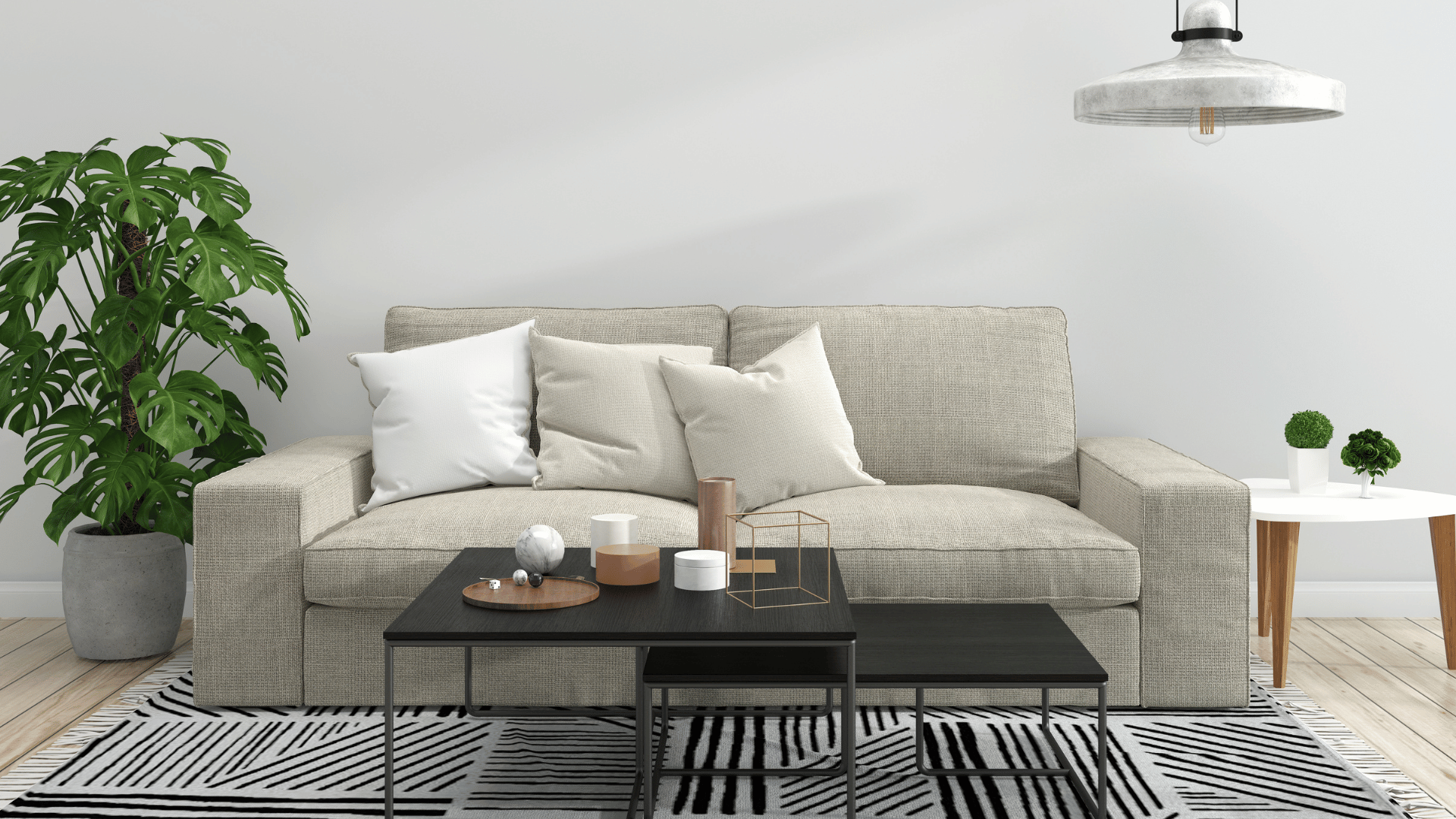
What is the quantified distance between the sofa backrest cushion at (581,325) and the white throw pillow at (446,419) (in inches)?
6.5

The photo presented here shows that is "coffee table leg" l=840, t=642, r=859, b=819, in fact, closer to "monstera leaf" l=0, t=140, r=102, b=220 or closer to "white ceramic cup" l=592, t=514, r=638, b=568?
"white ceramic cup" l=592, t=514, r=638, b=568

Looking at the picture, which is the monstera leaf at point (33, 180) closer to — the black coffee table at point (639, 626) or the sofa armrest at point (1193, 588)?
the black coffee table at point (639, 626)

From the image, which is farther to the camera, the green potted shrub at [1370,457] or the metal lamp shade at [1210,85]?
the green potted shrub at [1370,457]

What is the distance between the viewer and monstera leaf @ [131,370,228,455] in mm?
2816

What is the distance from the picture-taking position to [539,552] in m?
2.15

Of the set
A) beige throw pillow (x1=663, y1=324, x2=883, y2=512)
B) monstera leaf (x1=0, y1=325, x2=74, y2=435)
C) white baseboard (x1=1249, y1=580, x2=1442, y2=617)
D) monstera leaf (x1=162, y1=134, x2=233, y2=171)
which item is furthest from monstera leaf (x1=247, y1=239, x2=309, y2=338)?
white baseboard (x1=1249, y1=580, x2=1442, y2=617)

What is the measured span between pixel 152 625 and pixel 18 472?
0.95 meters

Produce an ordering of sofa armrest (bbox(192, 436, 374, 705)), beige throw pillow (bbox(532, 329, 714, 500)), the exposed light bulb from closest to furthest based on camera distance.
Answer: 1. the exposed light bulb
2. sofa armrest (bbox(192, 436, 374, 705))
3. beige throw pillow (bbox(532, 329, 714, 500))

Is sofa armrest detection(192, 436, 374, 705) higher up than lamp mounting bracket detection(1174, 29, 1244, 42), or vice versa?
lamp mounting bracket detection(1174, 29, 1244, 42)

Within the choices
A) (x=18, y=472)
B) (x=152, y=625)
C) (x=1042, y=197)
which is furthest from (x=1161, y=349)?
(x=18, y=472)

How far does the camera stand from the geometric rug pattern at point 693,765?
2.15 m

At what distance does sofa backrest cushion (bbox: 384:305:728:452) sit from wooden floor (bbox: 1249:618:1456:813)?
1634 millimetres

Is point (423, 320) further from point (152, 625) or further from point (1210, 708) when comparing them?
point (1210, 708)

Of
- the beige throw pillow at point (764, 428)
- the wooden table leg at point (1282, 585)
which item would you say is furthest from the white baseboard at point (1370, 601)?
the beige throw pillow at point (764, 428)
